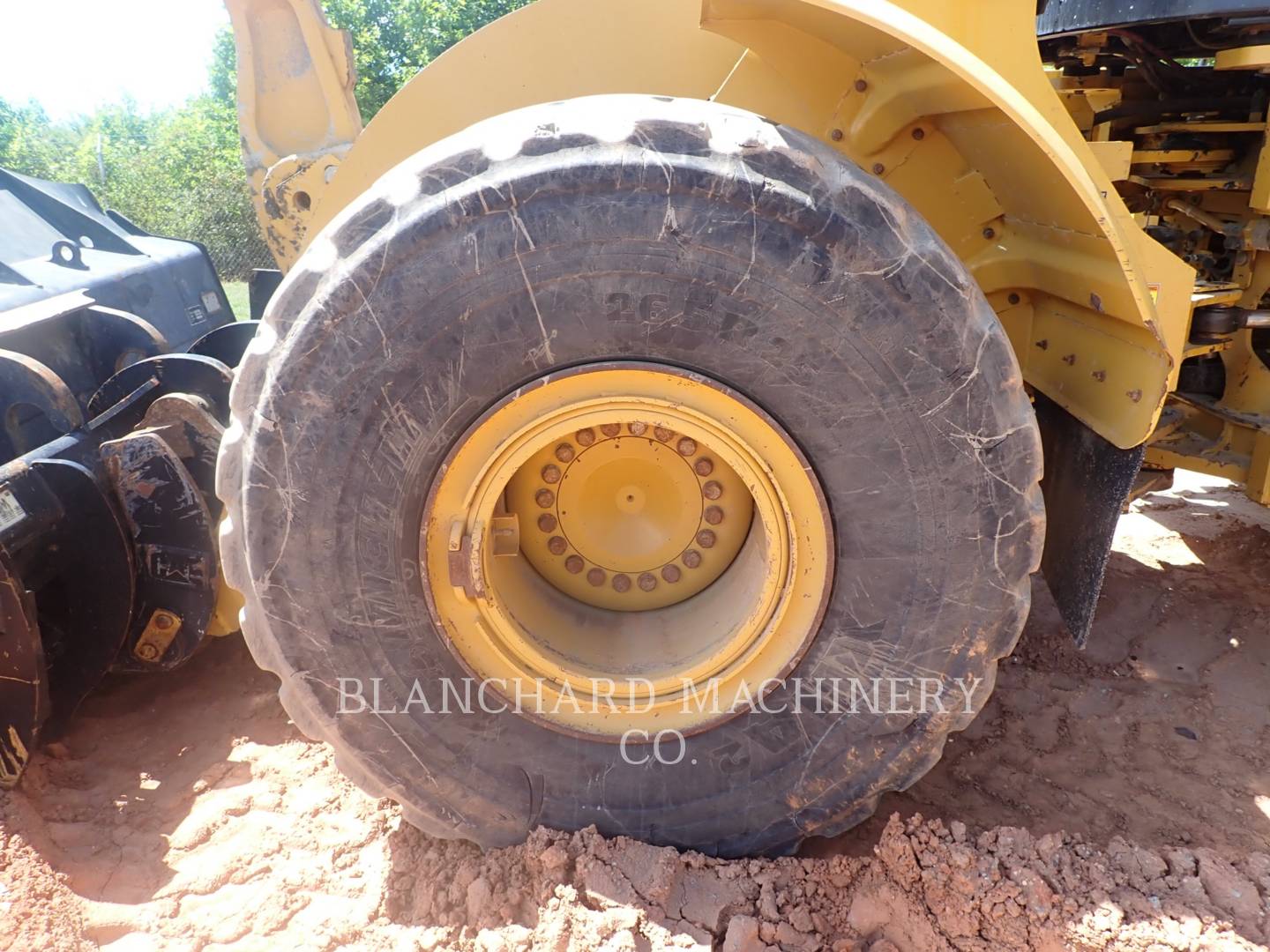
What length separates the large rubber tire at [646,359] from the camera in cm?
162

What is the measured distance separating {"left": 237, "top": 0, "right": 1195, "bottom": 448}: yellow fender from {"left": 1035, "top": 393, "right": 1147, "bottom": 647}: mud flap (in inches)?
6.7

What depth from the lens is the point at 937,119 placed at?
6.79 ft

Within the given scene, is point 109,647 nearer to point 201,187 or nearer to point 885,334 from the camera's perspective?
point 885,334

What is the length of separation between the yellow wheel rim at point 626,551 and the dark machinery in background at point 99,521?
51.3 inches

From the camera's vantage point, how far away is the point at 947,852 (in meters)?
1.86

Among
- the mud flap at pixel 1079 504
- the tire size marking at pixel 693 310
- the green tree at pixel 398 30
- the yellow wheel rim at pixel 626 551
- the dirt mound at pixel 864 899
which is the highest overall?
the green tree at pixel 398 30

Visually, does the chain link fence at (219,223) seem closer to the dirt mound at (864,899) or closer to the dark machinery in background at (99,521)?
the dark machinery in background at (99,521)

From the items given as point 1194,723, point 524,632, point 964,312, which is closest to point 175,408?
point 524,632

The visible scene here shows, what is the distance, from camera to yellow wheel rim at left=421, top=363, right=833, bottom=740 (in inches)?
68.9

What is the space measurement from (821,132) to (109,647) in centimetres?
252

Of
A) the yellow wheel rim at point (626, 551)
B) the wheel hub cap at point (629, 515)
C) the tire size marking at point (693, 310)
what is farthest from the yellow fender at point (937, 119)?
the wheel hub cap at point (629, 515)

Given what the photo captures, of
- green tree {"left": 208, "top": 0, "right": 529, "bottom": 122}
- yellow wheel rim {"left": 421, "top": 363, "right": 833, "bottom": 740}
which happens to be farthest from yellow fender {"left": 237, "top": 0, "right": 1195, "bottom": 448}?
green tree {"left": 208, "top": 0, "right": 529, "bottom": 122}

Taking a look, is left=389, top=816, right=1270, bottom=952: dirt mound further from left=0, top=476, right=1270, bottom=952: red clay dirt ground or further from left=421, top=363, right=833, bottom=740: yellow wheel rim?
left=421, top=363, right=833, bottom=740: yellow wheel rim

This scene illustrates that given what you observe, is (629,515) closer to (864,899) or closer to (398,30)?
(864,899)
